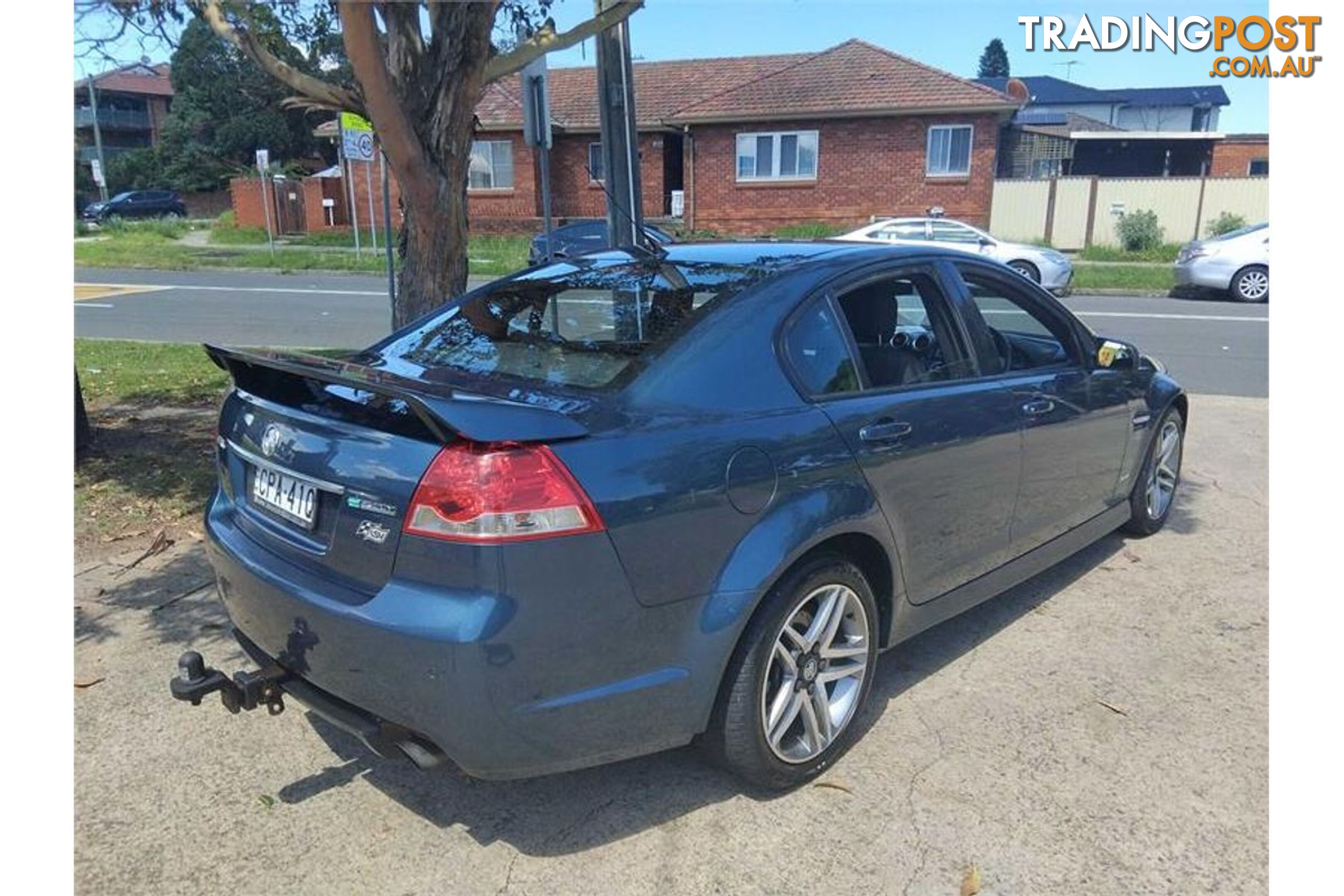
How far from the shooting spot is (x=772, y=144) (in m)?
27.3

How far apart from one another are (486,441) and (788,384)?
1.01 meters

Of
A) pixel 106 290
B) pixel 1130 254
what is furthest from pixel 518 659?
pixel 1130 254

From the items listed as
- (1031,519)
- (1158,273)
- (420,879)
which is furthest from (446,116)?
(1158,273)

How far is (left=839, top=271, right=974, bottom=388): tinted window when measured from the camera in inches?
130

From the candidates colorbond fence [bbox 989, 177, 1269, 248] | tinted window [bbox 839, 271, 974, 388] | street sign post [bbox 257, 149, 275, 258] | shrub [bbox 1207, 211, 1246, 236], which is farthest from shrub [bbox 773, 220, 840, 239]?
tinted window [bbox 839, 271, 974, 388]

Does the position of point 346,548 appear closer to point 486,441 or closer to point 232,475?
point 486,441

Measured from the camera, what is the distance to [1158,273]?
65.7ft

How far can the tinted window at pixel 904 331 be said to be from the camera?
330 cm

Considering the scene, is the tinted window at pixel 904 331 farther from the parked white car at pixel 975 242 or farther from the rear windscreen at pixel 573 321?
the parked white car at pixel 975 242

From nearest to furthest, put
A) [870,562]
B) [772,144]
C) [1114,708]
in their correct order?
[870,562] → [1114,708] → [772,144]

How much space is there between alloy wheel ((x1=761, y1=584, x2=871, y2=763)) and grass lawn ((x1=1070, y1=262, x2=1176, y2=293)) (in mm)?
17686

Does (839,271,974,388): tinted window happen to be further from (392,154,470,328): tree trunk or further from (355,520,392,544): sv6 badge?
(392,154,470,328): tree trunk

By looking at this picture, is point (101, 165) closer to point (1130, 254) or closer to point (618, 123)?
point (1130, 254)

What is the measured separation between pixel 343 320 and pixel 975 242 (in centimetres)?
1108
